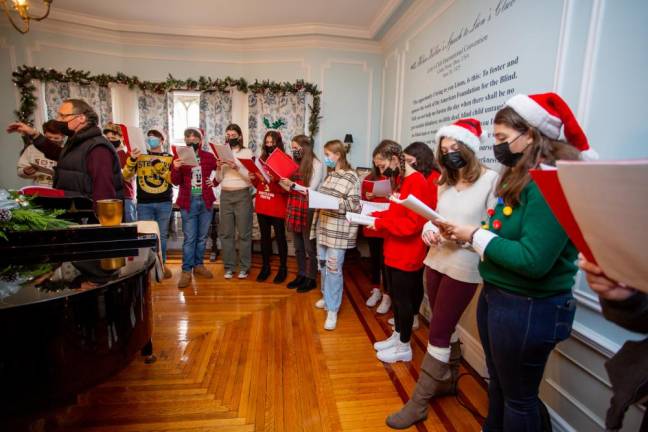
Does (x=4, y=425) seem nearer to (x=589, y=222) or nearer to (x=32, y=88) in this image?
(x=589, y=222)

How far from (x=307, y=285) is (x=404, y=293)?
4.78ft

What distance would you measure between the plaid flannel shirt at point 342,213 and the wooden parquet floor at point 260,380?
2.34 feet

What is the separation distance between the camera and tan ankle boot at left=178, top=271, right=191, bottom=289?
3.20m

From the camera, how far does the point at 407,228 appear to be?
1.82m

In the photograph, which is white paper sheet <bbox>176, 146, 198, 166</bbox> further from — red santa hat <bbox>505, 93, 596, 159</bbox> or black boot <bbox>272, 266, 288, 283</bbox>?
red santa hat <bbox>505, 93, 596, 159</bbox>

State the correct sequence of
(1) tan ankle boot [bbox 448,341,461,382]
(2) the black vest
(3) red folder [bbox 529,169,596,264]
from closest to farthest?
(3) red folder [bbox 529,169,596,264] < (1) tan ankle boot [bbox 448,341,461,382] < (2) the black vest

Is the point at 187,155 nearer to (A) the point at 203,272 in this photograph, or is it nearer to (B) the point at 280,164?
(B) the point at 280,164

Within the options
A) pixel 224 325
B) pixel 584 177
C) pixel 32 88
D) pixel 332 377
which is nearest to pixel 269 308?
pixel 224 325

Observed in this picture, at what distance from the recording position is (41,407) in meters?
0.99

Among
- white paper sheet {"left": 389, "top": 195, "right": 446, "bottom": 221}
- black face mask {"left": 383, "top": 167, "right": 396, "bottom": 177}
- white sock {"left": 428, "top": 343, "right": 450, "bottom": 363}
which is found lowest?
white sock {"left": 428, "top": 343, "right": 450, "bottom": 363}

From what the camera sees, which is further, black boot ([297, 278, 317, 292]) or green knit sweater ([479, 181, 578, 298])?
black boot ([297, 278, 317, 292])

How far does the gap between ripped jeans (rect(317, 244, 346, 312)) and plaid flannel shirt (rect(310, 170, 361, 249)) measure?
8 cm

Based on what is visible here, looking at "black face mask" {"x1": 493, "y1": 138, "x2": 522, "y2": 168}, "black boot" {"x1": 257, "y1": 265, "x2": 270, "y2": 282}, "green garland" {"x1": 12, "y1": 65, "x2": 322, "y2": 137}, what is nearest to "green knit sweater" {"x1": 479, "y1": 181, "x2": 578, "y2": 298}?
"black face mask" {"x1": 493, "y1": 138, "x2": 522, "y2": 168}

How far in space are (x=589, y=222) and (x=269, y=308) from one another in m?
2.54
